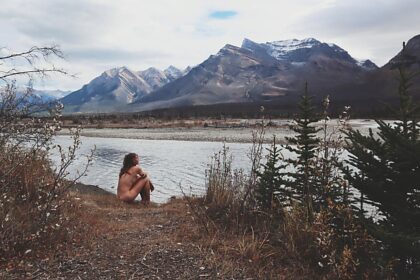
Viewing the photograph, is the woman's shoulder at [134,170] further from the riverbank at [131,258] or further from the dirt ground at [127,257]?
the riverbank at [131,258]

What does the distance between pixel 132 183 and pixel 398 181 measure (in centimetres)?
823

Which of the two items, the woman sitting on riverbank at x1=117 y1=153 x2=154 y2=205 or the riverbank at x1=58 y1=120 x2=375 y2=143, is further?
the riverbank at x1=58 y1=120 x2=375 y2=143

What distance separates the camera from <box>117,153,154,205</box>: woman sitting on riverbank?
1258cm

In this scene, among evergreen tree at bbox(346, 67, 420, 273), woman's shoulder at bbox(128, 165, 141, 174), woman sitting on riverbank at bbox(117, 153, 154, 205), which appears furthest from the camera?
woman's shoulder at bbox(128, 165, 141, 174)

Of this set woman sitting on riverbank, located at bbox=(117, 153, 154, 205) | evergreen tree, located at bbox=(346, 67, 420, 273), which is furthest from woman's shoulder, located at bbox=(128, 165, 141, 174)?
evergreen tree, located at bbox=(346, 67, 420, 273)

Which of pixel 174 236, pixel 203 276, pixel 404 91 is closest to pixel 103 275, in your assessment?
pixel 203 276

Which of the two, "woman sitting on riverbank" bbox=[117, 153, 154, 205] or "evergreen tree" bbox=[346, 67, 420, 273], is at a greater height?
"evergreen tree" bbox=[346, 67, 420, 273]

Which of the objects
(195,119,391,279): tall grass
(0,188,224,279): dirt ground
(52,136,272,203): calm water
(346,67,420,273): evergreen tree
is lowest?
(52,136,272,203): calm water

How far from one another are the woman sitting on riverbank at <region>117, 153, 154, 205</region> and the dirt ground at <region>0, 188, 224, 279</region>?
4.10 metres

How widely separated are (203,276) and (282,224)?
6.56ft

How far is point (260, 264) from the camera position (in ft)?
20.2

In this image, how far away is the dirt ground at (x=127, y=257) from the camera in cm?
573

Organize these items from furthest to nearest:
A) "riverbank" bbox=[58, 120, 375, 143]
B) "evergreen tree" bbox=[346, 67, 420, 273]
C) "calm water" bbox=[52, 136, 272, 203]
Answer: "riverbank" bbox=[58, 120, 375, 143], "calm water" bbox=[52, 136, 272, 203], "evergreen tree" bbox=[346, 67, 420, 273]

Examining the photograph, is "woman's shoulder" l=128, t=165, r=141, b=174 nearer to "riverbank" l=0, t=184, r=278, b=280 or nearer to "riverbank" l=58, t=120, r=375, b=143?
"riverbank" l=0, t=184, r=278, b=280
